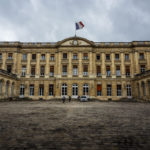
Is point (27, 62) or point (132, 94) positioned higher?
point (27, 62)

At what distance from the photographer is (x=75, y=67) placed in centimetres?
2956

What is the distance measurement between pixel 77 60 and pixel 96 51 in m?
5.27

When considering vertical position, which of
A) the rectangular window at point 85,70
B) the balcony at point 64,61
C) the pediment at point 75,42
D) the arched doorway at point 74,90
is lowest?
the arched doorway at point 74,90

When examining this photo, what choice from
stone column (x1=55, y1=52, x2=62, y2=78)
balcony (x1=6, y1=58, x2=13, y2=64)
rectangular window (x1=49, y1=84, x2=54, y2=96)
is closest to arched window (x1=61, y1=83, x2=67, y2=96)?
stone column (x1=55, y1=52, x2=62, y2=78)

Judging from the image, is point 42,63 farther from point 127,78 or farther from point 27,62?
point 127,78

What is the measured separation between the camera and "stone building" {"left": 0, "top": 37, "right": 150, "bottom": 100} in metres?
28.5

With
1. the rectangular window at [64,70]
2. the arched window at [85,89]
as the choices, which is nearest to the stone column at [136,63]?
the arched window at [85,89]

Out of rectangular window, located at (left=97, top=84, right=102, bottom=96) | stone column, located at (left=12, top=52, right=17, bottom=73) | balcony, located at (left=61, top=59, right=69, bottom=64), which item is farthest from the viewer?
stone column, located at (left=12, top=52, right=17, bottom=73)

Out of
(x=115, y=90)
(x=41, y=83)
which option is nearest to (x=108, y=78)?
(x=115, y=90)

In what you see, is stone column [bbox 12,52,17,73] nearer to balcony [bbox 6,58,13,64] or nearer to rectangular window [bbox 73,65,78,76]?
balcony [bbox 6,58,13,64]

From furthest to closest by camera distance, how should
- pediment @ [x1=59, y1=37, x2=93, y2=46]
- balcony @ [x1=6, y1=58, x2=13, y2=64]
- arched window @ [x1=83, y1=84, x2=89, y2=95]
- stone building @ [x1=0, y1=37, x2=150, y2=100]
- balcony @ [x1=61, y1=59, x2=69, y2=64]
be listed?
balcony @ [x1=6, y1=58, x2=13, y2=64], pediment @ [x1=59, y1=37, x2=93, y2=46], balcony @ [x1=61, y1=59, x2=69, y2=64], stone building @ [x1=0, y1=37, x2=150, y2=100], arched window @ [x1=83, y1=84, x2=89, y2=95]

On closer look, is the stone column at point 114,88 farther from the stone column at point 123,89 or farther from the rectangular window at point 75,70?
the rectangular window at point 75,70

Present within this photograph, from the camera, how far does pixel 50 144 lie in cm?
381

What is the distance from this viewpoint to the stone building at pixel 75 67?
2853cm
